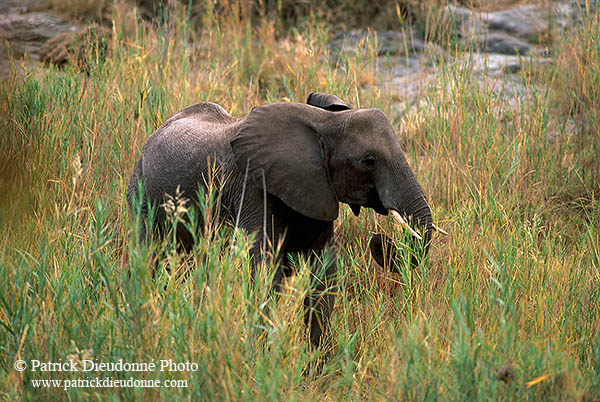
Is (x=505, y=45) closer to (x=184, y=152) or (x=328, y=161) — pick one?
(x=328, y=161)

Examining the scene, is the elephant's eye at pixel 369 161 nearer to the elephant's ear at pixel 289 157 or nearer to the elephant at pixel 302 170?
the elephant at pixel 302 170

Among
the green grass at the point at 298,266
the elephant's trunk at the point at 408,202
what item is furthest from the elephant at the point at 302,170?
the green grass at the point at 298,266

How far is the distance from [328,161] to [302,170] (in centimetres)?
16

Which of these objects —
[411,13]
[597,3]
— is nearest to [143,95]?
[597,3]

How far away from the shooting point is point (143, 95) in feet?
17.6

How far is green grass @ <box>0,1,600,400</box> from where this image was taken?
277 centimetres

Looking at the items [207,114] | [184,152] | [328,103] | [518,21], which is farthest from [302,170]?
[518,21]

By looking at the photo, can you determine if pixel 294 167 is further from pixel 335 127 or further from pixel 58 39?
pixel 58 39

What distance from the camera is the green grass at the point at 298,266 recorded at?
2768mm

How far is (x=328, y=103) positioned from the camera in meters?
3.97

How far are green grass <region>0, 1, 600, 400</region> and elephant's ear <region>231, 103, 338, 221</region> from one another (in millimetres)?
436

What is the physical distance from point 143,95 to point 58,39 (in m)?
2.57

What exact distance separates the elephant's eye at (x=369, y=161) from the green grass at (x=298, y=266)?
63 cm

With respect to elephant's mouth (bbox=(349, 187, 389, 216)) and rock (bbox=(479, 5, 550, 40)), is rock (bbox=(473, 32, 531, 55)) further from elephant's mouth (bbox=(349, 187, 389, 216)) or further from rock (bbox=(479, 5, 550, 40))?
elephant's mouth (bbox=(349, 187, 389, 216))
